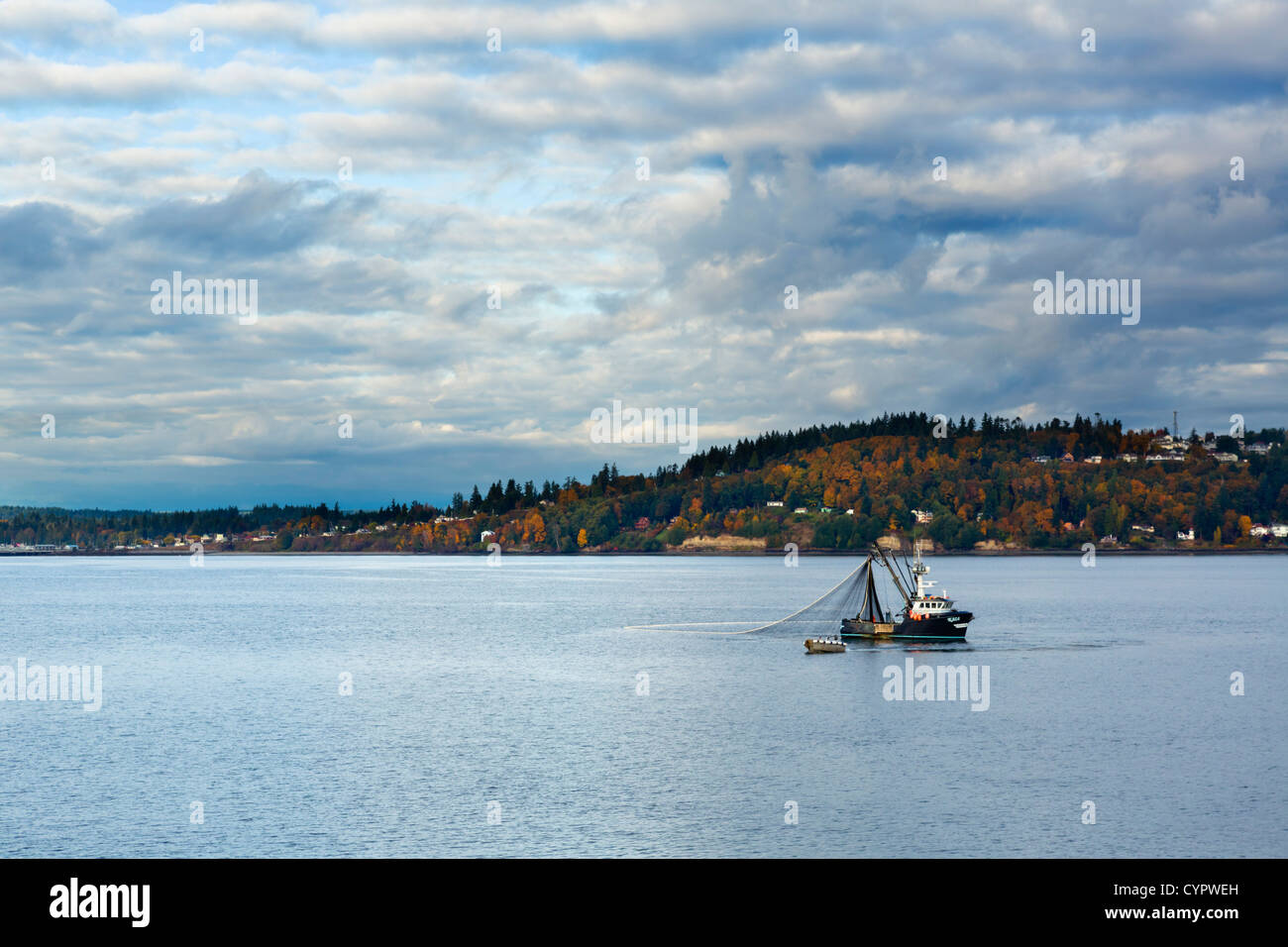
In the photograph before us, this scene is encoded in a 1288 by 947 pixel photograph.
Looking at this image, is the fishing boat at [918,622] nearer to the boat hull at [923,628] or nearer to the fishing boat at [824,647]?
the boat hull at [923,628]

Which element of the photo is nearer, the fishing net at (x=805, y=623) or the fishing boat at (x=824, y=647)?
the fishing boat at (x=824, y=647)

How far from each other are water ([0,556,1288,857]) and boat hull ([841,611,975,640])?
163cm

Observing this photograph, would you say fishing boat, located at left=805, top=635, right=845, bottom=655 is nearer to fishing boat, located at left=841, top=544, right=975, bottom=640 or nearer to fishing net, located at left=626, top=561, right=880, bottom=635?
fishing boat, located at left=841, top=544, right=975, bottom=640

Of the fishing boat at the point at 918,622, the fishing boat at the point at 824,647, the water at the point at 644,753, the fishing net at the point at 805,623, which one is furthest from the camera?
the fishing net at the point at 805,623

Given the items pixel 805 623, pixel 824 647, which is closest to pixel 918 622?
pixel 824 647

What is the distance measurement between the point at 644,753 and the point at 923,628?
59930mm

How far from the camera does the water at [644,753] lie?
43625 mm

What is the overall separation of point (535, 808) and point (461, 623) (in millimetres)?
102772

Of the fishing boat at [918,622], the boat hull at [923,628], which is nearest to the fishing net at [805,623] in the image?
the fishing boat at [918,622]

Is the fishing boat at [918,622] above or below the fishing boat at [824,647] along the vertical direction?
above

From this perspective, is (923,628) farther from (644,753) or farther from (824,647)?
(644,753)

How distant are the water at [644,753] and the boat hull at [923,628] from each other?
1632mm

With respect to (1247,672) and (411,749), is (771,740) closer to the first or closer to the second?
(411,749)
